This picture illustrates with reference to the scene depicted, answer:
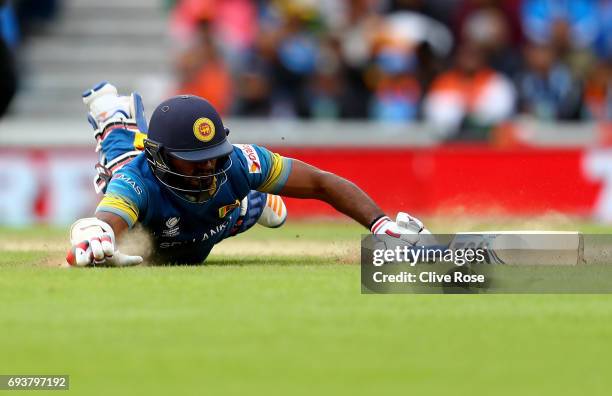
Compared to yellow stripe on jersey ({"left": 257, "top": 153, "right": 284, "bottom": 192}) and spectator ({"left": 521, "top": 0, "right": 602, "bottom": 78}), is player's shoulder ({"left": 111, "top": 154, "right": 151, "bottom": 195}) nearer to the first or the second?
yellow stripe on jersey ({"left": 257, "top": 153, "right": 284, "bottom": 192})

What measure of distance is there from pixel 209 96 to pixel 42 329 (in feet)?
46.3

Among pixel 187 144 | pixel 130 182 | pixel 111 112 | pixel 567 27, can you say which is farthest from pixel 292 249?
pixel 567 27

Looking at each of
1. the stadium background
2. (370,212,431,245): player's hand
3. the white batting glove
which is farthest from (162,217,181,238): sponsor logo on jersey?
(370,212,431,245): player's hand

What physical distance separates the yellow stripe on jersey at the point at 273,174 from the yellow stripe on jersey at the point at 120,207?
45.9 inches

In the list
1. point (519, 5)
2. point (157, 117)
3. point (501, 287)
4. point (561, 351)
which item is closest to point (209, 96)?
point (519, 5)

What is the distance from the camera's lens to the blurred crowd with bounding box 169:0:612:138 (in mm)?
21141

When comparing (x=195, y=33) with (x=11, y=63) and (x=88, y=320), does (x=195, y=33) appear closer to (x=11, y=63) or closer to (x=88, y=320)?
(x=11, y=63)

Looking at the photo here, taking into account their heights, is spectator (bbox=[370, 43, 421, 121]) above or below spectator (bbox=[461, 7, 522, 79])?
below

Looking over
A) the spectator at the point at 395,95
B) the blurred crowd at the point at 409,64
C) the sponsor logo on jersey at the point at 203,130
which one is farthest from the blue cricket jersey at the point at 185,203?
the spectator at the point at 395,95

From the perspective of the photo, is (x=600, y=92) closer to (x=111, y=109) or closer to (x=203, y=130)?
(x=111, y=109)

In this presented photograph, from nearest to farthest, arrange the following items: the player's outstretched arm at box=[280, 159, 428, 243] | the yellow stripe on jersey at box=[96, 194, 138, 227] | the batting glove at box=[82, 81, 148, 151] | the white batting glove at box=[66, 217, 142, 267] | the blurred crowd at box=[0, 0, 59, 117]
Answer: the white batting glove at box=[66, 217, 142, 267]
the yellow stripe on jersey at box=[96, 194, 138, 227]
the player's outstretched arm at box=[280, 159, 428, 243]
the batting glove at box=[82, 81, 148, 151]
the blurred crowd at box=[0, 0, 59, 117]

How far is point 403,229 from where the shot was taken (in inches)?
404

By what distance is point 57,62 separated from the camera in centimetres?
2434

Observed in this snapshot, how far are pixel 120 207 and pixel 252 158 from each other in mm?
1249
